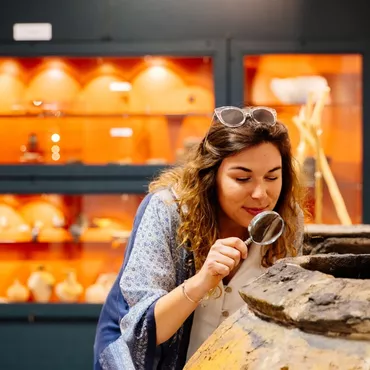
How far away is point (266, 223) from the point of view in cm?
175

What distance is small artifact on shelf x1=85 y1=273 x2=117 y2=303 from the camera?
16.0 ft

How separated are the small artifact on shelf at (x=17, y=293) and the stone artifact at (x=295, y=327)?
153 inches

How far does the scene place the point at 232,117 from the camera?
6.37ft

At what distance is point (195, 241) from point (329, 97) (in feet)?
10.7

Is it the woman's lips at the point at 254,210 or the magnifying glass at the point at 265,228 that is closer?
the magnifying glass at the point at 265,228

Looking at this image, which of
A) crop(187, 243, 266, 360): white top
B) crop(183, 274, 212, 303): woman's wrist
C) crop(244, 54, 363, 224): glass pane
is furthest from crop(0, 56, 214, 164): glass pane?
crop(183, 274, 212, 303): woman's wrist

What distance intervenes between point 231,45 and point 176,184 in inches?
113

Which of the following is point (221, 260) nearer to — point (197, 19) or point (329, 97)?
point (197, 19)

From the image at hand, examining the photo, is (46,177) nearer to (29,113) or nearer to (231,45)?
(29,113)

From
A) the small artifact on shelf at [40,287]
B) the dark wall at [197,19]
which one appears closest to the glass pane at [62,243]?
the small artifact on shelf at [40,287]

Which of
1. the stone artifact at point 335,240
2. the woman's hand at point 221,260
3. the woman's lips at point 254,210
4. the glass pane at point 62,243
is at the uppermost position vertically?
the woman's lips at point 254,210

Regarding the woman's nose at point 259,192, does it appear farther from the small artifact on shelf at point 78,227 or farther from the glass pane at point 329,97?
the small artifact on shelf at point 78,227

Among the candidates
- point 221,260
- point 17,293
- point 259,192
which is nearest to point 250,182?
point 259,192

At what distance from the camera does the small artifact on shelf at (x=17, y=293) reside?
16.1 ft
